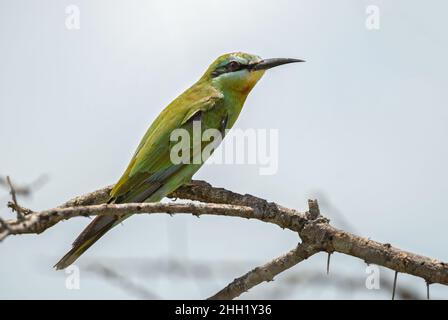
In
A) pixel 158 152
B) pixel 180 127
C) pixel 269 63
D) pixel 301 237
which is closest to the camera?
pixel 301 237

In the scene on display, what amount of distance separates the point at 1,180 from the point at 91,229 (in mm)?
1797

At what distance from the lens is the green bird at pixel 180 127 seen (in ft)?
13.4

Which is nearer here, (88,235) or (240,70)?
(88,235)

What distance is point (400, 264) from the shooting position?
3.11 metres

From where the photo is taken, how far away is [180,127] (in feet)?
15.6

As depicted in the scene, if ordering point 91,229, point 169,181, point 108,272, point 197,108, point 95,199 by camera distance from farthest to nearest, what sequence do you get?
point 197,108 < point 169,181 < point 95,199 < point 91,229 < point 108,272

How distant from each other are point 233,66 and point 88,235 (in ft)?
6.37

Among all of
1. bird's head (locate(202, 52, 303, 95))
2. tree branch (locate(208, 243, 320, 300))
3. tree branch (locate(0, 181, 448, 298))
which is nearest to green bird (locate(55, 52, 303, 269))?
bird's head (locate(202, 52, 303, 95))

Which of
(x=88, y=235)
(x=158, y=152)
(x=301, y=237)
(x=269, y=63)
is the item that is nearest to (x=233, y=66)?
(x=269, y=63)

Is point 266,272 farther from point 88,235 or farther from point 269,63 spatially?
point 269,63

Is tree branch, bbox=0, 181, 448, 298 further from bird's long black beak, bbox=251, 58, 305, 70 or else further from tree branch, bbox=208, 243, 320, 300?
bird's long black beak, bbox=251, 58, 305, 70

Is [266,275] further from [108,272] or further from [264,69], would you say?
[264,69]

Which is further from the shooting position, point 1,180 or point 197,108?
point 197,108
